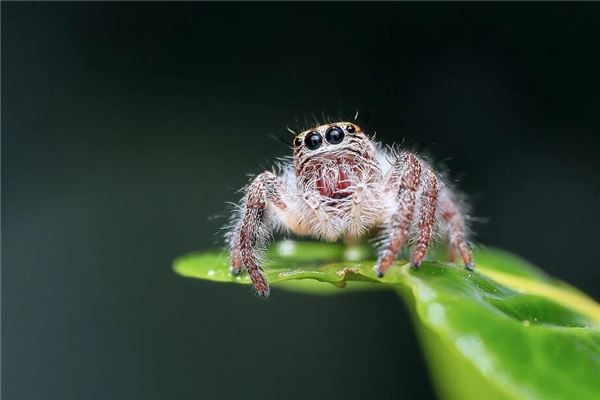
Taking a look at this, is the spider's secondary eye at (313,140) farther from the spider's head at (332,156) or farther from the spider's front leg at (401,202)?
the spider's front leg at (401,202)

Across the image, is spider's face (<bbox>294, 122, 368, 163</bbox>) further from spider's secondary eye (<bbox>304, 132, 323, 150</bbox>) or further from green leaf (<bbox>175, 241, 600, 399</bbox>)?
green leaf (<bbox>175, 241, 600, 399</bbox>)

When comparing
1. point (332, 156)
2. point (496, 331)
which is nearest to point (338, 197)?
point (332, 156)

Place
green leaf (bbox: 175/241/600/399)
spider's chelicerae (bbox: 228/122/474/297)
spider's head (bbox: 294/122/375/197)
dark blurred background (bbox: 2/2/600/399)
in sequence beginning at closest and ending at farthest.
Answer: green leaf (bbox: 175/241/600/399) → spider's chelicerae (bbox: 228/122/474/297) → spider's head (bbox: 294/122/375/197) → dark blurred background (bbox: 2/2/600/399)

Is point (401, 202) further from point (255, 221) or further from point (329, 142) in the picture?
point (255, 221)

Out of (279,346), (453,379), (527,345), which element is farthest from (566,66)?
(527,345)

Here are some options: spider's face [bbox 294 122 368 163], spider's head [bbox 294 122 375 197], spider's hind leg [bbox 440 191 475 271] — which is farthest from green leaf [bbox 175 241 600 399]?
spider's face [bbox 294 122 368 163]

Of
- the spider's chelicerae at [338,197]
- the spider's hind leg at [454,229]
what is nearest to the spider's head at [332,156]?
the spider's chelicerae at [338,197]

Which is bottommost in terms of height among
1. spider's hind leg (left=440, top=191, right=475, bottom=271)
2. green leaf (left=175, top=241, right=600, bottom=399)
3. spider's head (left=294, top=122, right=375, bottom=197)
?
green leaf (left=175, top=241, right=600, bottom=399)
